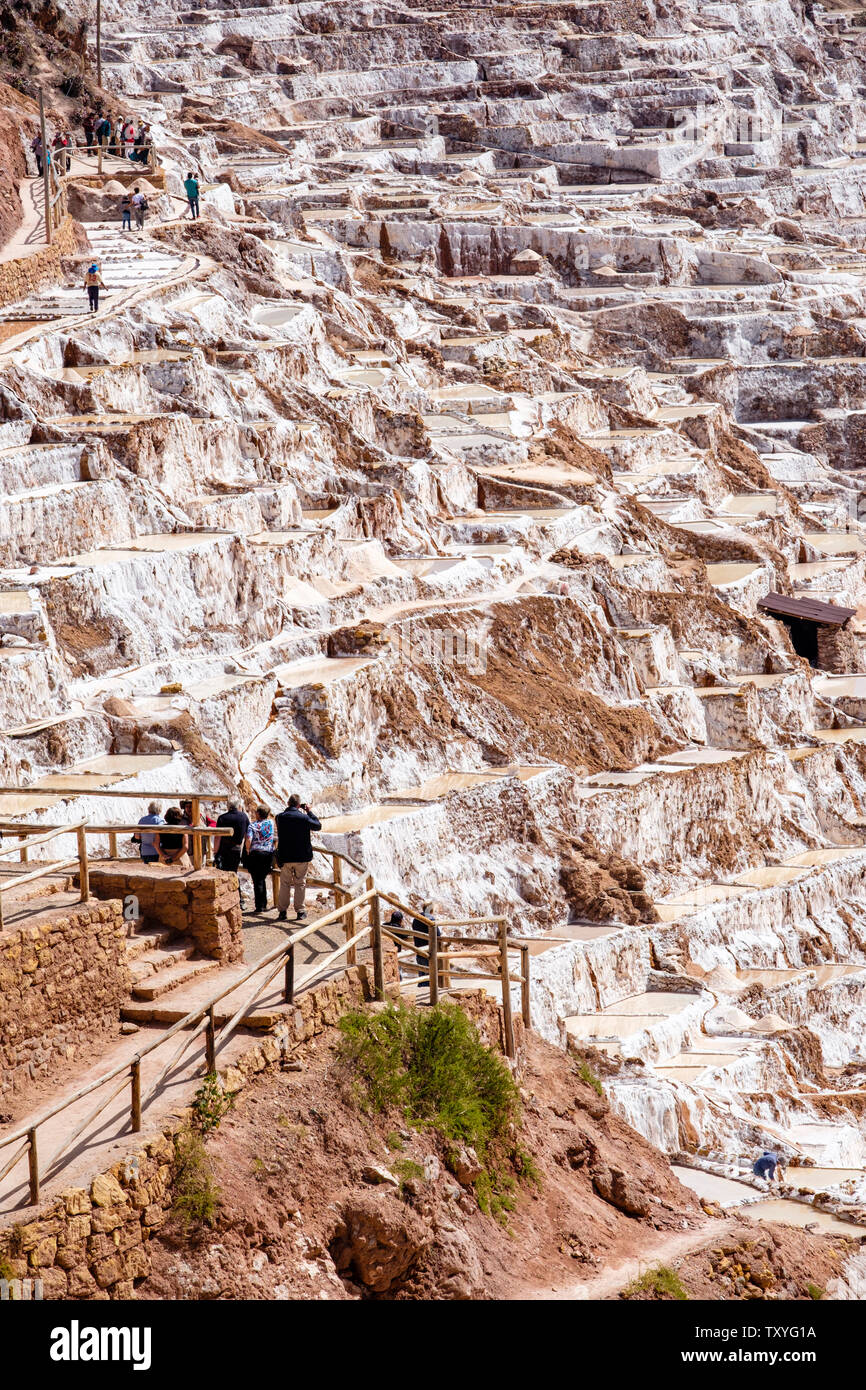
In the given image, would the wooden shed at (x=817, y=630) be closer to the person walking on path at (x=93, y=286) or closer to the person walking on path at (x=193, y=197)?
the person walking on path at (x=193, y=197)

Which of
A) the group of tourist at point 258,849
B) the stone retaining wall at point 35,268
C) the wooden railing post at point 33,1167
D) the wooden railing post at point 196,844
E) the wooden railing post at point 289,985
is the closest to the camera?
the wooden railing post at point 33,1167

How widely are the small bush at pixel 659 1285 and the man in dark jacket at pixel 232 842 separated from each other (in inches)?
203

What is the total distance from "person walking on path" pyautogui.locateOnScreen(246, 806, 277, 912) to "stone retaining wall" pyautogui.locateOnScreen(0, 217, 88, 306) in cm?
2837

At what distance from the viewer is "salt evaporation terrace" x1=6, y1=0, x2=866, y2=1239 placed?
34.1m

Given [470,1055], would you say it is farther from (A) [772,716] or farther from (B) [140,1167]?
(A) [772,716]

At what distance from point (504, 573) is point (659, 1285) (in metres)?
31.1

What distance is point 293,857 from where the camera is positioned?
720 inches

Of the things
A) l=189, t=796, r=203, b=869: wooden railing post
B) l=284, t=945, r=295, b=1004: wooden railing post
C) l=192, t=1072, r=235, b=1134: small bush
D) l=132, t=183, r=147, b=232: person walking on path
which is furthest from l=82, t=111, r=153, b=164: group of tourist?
l=192, t=1072, r=235, b=1134: small bush

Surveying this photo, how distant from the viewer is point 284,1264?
14.1 metres

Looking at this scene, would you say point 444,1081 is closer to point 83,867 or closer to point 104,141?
point 83,867

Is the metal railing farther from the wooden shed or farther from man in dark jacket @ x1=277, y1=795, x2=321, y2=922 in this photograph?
the wooden shed

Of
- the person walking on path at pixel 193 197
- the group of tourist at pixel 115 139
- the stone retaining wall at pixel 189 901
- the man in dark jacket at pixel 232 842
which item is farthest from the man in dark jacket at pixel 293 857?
the group of tourist at pixel 115 139

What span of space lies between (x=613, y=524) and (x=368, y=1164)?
38.4 meters

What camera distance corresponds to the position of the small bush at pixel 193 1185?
13.6m
